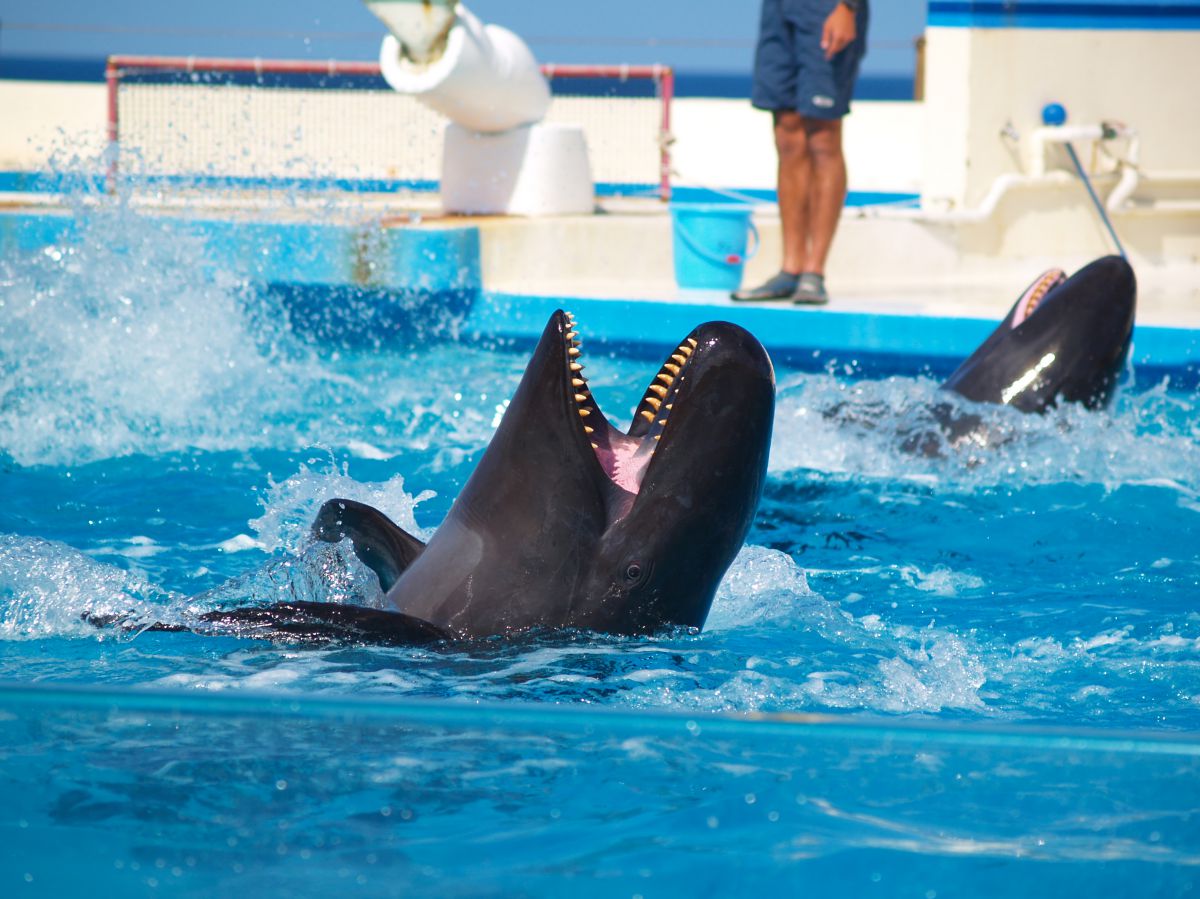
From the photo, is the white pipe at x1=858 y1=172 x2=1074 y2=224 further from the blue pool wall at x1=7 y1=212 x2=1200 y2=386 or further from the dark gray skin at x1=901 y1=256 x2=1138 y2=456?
the dark gray skin at x1=901 y1=256 x2=1138 y2=456

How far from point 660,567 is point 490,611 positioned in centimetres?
31

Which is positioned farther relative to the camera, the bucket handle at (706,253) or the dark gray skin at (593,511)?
the bucket handle at (706,253)

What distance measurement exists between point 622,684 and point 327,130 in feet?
39.0

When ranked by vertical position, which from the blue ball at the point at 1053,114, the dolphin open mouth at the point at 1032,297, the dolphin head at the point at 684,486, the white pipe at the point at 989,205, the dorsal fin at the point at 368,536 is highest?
the blue ball at the point at 1053,114

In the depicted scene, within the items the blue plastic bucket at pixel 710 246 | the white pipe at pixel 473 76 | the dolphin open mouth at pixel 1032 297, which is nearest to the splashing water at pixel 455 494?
the dolphin open mouth at pixel 1032 297

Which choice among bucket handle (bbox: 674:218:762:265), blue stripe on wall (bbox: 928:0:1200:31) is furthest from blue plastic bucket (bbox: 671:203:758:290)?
blue stripe on wall (bbox: 928:0:1200:31)

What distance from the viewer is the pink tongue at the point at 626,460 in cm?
258

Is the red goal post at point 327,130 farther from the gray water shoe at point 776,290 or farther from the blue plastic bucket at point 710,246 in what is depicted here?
the gray water shoe at point 776,290

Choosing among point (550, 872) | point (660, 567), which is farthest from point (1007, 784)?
point (660, 567)

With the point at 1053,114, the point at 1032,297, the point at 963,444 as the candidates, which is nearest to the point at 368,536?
the point at 963,444

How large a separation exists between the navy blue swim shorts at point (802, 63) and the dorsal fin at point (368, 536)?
420cm

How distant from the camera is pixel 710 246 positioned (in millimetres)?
7711

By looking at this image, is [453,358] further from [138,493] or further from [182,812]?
[182,812]

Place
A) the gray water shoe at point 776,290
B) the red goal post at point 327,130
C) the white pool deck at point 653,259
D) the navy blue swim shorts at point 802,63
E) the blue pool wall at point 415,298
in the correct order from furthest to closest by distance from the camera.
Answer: the red goal post at point 327,130
the white pool deck at point 653,259
the gray water shoe at point 776,290
the blue pool wall at point 415,298
the navy blue swim shorts at point 802,63
